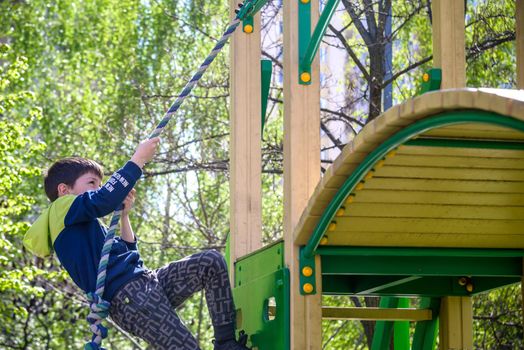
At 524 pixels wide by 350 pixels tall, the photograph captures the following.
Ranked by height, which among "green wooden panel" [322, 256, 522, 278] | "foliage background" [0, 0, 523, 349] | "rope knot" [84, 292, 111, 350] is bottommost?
"rope knot" [84, 292, 111, 350]

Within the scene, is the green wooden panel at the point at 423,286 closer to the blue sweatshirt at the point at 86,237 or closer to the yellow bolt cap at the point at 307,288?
the yellow bolt cap at the point at 307,288

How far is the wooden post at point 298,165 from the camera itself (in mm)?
4793

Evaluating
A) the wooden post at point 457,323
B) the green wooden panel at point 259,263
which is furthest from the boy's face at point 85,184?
the wooden post at point 457,323

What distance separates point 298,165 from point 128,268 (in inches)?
39.0

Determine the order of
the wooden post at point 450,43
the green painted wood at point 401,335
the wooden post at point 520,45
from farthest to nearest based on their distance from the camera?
1. the green painted wood at point 401,335
2. the wooden post at point 520,45
3. the wooden post at point 450,43

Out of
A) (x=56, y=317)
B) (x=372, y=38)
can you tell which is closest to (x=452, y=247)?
(x=372, y=38)

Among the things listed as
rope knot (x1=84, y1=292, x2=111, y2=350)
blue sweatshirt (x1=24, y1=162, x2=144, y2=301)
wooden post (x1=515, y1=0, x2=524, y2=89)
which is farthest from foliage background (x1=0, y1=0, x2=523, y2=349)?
rope knot (x1=84, y1=292, x2=111, y2=350)

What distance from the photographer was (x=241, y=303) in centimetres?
578

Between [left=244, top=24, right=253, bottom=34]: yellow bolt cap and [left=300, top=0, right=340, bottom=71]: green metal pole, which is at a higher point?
[left=244, top=24, right=253, bottom=34]: yellow bolt cap

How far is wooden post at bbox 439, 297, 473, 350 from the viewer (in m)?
6.04

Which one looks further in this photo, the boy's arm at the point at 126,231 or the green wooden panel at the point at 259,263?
the boy's arm at the point at 126,231

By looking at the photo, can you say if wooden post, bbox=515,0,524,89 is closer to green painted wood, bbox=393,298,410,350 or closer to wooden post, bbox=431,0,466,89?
wooden post, bbox=431,0,466,89

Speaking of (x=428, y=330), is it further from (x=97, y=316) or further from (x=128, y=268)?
(x=97, y=316)

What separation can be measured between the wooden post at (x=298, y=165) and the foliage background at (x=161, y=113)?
4288 millimetres
